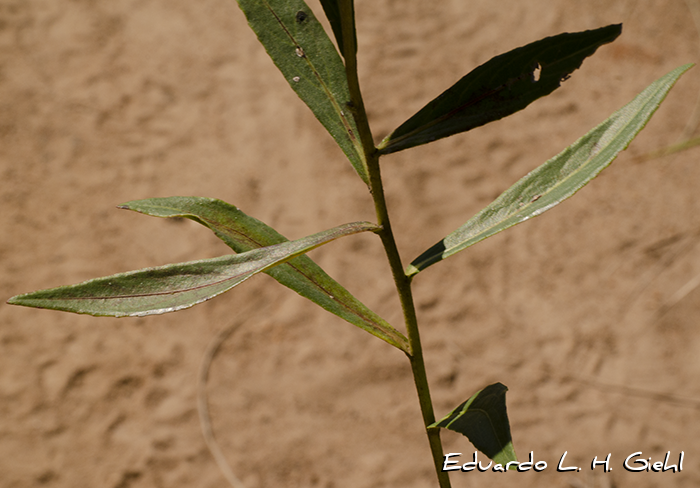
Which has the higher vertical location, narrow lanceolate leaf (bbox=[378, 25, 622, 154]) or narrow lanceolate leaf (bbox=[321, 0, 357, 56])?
narrow lanceolate leaf (bbox=[321, 0, 357, 56])

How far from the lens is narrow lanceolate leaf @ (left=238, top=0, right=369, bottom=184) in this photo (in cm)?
55

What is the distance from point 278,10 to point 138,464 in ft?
5.49

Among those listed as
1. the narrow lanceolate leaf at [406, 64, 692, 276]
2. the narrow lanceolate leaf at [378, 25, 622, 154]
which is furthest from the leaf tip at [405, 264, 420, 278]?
the narrow lanceolate leaf at [378, 25, 622, 154]

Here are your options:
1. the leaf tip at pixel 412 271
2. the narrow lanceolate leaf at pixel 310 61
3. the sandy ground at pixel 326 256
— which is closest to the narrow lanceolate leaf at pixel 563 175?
the leaf tip at pixel 412 271

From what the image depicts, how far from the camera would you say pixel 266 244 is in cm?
56

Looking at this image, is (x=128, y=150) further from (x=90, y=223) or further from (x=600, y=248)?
(x=600, y=248)

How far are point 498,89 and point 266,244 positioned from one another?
0.84 feet

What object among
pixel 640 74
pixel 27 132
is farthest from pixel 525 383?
pixel 27 132

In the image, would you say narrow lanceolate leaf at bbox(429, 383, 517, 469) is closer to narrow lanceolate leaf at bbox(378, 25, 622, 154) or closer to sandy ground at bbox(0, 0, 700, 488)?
narrow lanceolate leaf at bbox(378, 25, 622, 154)

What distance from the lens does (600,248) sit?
6.48 ft

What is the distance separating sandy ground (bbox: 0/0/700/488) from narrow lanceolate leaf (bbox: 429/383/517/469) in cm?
133

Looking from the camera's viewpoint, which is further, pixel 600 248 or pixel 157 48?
pixel 157 48

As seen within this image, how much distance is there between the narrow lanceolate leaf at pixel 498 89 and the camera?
510 mm

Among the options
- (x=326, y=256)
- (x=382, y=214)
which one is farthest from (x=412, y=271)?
(x=326, y=256)
